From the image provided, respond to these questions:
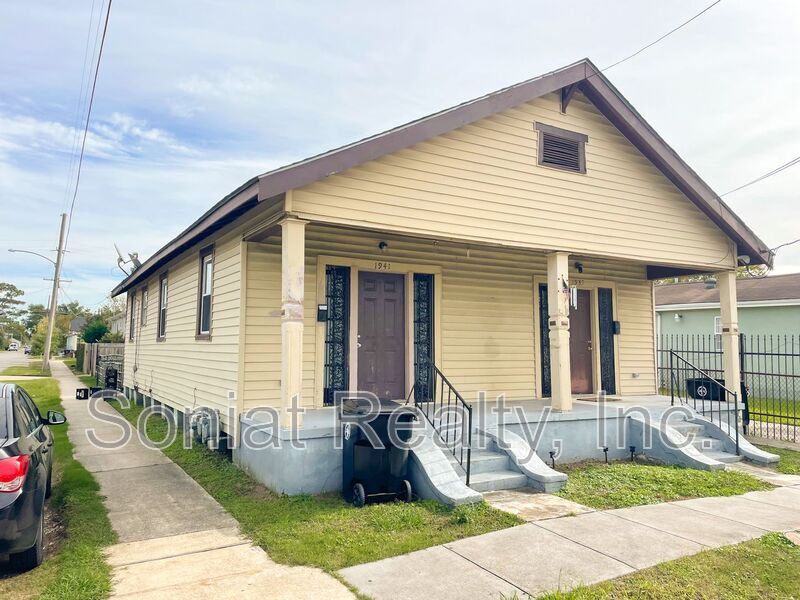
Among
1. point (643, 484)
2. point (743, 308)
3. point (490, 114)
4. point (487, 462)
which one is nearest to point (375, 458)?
point (487, 462)

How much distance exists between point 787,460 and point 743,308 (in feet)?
41.2

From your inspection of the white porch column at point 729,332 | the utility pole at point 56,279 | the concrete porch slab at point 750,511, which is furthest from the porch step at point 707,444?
the utility pole at point 56,279

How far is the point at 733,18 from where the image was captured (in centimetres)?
871

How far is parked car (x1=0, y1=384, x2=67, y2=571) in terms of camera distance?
3.63 meters

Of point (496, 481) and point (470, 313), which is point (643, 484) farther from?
point (470, 313)

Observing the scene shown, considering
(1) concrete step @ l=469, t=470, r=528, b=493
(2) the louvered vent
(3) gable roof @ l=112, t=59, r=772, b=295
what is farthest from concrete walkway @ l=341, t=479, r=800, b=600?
(2) the louvered vent

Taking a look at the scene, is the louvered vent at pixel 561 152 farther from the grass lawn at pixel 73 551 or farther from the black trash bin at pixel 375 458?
the grass lawn at pixel 73 551

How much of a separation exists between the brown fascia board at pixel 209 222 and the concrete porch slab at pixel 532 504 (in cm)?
410

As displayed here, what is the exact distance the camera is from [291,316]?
5.84 metres

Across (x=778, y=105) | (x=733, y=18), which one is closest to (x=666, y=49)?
(x=733, y=18)

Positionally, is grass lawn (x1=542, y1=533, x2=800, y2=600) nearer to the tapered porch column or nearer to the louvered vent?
the tapered porch column

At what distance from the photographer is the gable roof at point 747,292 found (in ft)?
59.5

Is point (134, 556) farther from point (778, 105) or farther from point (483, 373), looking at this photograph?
point (778, 105)

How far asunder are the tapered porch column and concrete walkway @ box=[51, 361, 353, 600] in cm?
480
